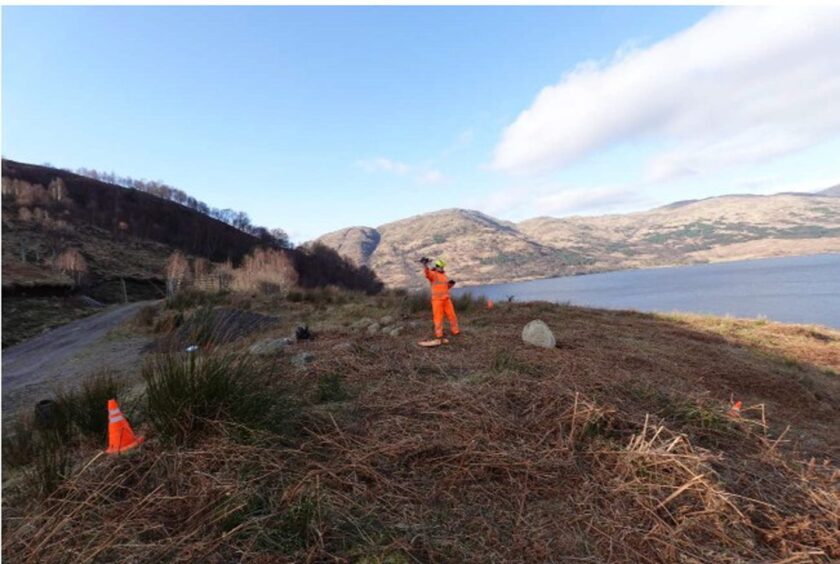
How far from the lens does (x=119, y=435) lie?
11.4 feet

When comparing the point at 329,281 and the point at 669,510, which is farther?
the point at 329,281

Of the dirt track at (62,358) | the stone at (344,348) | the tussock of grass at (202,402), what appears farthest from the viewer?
the dirt track at (62,358)

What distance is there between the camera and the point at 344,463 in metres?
3.05

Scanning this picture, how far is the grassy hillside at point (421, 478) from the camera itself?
2.30 metres

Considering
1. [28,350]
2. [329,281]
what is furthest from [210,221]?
[28,350]

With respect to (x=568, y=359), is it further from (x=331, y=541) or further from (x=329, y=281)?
(x=329, y=281)

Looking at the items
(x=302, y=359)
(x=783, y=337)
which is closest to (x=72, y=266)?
(x=302, y=359)

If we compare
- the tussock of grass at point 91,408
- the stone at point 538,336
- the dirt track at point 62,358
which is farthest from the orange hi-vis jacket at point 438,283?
the dirt track at point 62,358

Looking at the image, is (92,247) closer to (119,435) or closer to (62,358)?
(62,358)

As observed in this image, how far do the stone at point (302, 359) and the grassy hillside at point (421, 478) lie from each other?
597 millimetres

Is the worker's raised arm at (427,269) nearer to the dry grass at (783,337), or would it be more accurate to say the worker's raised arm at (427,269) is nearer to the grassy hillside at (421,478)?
the grassy hillside at (421,478)

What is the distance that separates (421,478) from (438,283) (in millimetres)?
5822

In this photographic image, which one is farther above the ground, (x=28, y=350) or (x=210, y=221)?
(x=210, y=221)

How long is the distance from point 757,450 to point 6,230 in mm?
65675
